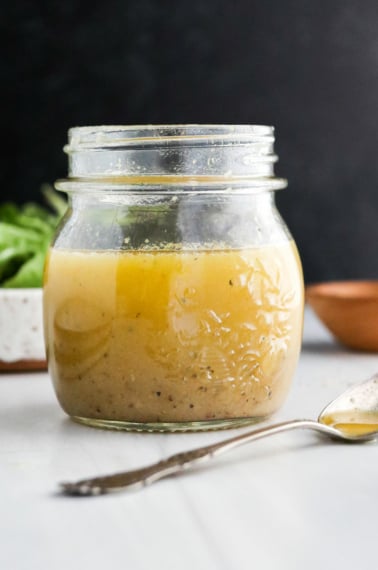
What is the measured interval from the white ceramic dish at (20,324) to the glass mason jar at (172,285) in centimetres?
→ 25

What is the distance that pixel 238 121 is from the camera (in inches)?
77.2

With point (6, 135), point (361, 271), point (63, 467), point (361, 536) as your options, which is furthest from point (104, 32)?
point (361, 536)

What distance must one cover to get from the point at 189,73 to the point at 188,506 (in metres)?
1.36

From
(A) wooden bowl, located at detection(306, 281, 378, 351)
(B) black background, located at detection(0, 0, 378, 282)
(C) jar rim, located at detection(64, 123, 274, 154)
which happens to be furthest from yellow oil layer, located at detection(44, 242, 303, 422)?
(B) black background, located at detection(0, 0, 378, 282)

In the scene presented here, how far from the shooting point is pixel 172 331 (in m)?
0.90

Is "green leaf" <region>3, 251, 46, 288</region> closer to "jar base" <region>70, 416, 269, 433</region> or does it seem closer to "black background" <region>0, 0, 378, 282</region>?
"jar base" <region>70, 416, 269, 433</region>

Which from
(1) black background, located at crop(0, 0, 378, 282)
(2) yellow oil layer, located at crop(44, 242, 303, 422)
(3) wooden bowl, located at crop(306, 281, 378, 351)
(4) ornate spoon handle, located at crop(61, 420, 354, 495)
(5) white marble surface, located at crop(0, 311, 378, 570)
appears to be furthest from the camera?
(1) black background, located at crop(0, 0, 378, 282)

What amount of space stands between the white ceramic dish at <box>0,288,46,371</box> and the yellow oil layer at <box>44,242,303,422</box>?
275 mm

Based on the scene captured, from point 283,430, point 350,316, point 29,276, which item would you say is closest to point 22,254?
point 29,276

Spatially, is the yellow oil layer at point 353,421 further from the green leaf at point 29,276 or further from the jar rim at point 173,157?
the green leaf at point 29,276

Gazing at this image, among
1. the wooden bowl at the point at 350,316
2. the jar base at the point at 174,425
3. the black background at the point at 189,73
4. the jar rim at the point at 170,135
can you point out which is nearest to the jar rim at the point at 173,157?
the jar rim at the point at 170,135

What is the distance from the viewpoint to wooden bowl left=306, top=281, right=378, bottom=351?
1405 millimetres

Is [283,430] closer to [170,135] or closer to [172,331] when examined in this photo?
[172,331]

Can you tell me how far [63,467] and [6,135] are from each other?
48.6 inches
